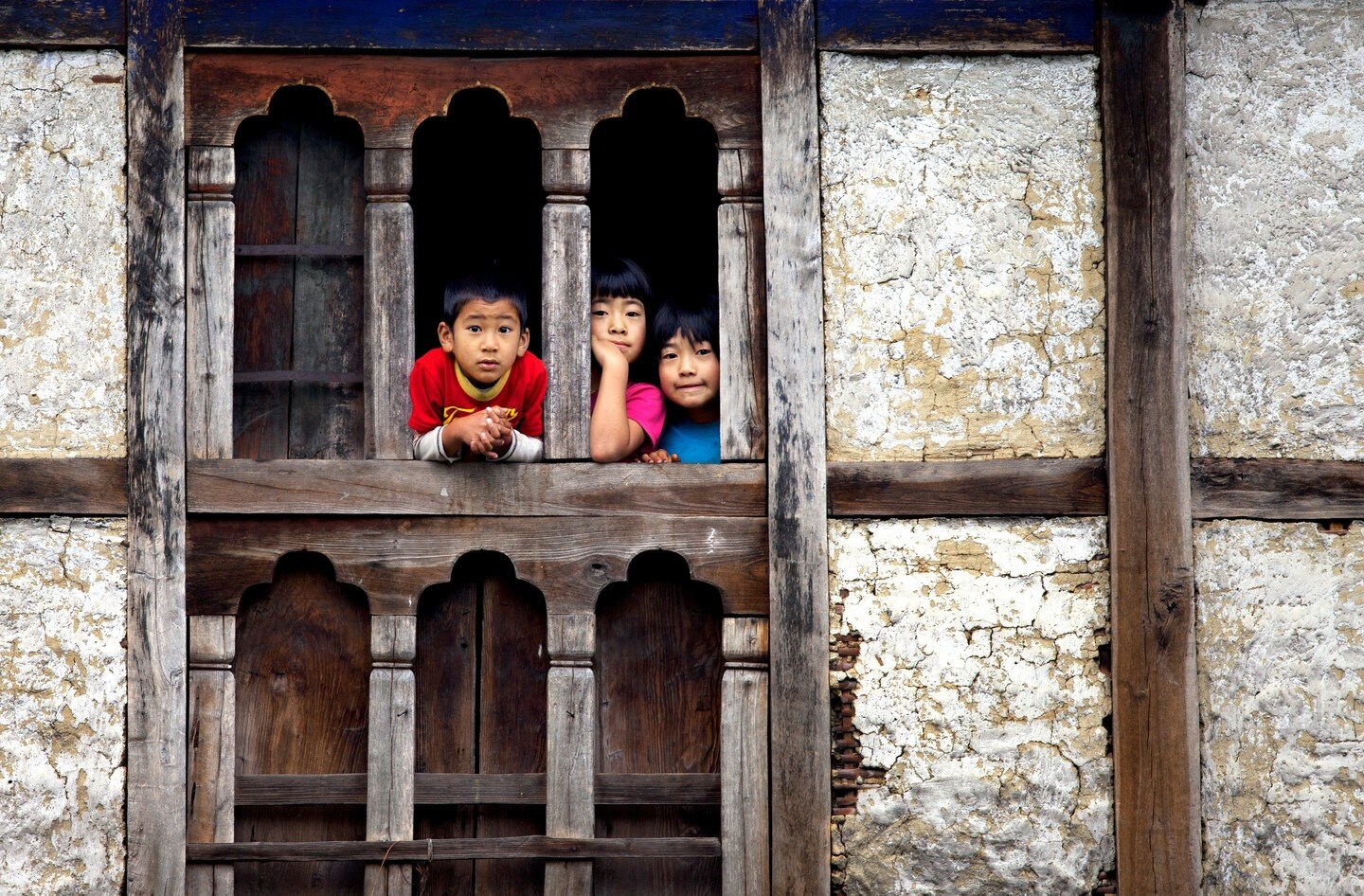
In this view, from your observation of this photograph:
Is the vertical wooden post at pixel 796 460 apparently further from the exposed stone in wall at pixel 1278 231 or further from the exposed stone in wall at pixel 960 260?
the exposed stone in wall at pixel 1278 231

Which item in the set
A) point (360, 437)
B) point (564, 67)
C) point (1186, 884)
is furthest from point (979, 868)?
point (564, 67)

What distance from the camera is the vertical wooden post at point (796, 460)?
3.49m

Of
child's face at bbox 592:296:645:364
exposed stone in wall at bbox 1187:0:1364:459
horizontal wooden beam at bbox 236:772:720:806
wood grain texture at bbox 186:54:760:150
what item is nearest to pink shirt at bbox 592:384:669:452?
child's face at bbox 592:296:645:364

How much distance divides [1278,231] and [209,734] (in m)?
3.32

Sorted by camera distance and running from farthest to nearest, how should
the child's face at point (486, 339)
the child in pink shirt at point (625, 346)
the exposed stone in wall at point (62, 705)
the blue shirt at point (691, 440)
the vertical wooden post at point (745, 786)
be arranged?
the blue shirt at point (691, 440)
the child in pink shirt at point (625, 346)
the child's face at point (486, 339)
the vertical wooden post at point (745, 786)
the exposed stone in wall at point (62, 705)

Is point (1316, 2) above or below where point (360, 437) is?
above

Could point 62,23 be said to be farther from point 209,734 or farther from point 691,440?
point 691,440

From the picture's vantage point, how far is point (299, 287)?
3.81 metres

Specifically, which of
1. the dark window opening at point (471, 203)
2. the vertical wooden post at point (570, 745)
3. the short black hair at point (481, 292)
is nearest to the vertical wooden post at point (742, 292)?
the short black hair at point (481, 292)

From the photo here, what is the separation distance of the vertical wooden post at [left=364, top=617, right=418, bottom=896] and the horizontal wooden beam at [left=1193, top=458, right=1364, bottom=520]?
2.26 meters

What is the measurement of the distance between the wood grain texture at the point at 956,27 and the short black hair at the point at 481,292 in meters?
1.14

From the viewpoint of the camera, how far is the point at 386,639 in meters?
3.52

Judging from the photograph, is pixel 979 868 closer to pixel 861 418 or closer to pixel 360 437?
pixel 861 418

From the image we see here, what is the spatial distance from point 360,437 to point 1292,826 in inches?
114
